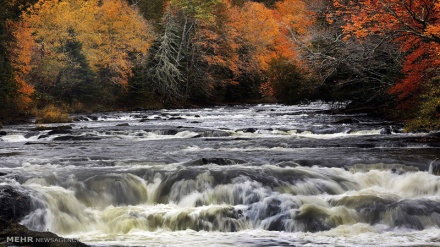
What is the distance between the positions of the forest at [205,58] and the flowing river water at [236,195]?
580 centimetres

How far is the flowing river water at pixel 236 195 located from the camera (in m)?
10.4

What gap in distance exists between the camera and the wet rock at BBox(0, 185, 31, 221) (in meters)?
10.6

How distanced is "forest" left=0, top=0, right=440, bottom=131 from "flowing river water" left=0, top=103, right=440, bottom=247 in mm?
5795

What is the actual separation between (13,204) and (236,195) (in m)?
4.50

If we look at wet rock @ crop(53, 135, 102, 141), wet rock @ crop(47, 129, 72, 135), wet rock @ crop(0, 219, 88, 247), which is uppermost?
wet rock @ crop(0, 219, 88, 247)

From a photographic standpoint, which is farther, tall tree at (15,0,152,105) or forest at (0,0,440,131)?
tall tree at (15,0,152,105)

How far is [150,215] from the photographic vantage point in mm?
11148

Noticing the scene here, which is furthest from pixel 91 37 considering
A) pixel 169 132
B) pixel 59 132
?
pixel 169 132

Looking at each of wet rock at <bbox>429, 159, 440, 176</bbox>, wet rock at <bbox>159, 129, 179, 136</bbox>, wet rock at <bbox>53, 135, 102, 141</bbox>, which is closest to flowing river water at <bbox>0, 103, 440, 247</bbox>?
wet rock at <bbox>429, 159, 440, 176</bbox>

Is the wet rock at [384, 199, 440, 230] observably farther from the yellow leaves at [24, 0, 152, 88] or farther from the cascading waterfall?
the yellow leaves at [24, 0, 152, 88]

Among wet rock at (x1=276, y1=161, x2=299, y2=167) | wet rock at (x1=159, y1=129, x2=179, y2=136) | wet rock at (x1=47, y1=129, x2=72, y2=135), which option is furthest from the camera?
wet rock at (x1=47, y1=129, x2=72, y2=135)

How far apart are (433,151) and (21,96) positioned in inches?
1060

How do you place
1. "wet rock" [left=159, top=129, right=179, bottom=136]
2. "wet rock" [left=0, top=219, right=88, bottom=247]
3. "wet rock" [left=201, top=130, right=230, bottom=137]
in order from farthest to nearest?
1. "wet rock" [left=159, top=129, right=179, bottom=136]
2. "wet rock" [left=201, top=130, right=230, bottom=137]
3. "wet rock" [left=0, top=219, right=88, bottom=247]

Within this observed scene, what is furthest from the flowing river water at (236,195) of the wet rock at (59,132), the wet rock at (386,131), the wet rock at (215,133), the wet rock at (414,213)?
the wet rock at (59,132)
